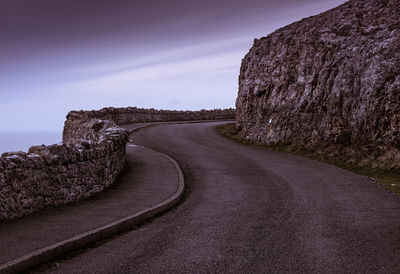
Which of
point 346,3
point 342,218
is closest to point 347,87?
point 346,3

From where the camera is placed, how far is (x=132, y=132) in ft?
105

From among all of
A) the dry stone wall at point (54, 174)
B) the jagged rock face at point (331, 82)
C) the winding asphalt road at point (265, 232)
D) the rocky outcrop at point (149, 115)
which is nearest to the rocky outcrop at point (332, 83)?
the jagged rock face at point (331, 82)

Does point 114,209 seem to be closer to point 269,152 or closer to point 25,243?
point 25,243

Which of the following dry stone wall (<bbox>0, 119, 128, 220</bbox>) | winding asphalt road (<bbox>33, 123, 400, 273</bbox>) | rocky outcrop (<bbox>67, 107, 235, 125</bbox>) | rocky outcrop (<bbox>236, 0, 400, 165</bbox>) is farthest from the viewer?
rocky outcrop (<bbox>67, 107, 235, 125</bbox>)

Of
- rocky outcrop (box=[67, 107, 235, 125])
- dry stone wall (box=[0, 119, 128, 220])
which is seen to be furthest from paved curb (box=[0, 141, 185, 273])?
rocky outcrop (box=[67, 107, 235, 125])

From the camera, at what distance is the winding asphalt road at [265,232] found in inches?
237

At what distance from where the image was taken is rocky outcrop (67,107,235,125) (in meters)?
36.9

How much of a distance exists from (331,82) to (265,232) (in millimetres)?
17885

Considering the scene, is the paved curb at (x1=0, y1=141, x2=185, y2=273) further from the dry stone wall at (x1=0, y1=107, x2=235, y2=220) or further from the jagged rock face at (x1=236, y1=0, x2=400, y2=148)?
the jagged rock face at (x1=236, y1=0, x2=400, y2=148)

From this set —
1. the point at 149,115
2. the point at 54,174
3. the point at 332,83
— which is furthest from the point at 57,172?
the point at 149,115

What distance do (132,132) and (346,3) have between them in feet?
68.3

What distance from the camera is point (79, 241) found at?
6.80 meters

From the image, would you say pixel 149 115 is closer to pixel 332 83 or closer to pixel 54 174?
pixel 332 83

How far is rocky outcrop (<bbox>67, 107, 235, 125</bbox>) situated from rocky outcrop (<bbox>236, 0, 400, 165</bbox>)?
14064 millimetres
